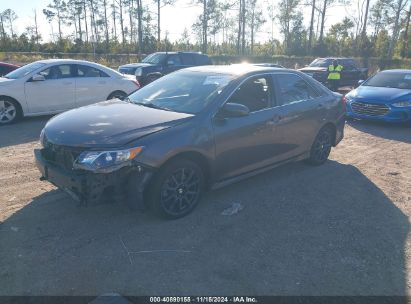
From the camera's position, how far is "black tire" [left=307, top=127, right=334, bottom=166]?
6.26 m

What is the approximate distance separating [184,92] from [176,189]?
141 centimetres

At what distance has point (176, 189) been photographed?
4184 millimetres

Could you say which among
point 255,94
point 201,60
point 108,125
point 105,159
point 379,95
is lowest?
point 379,95

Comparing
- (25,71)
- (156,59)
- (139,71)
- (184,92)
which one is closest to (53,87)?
(25,71)

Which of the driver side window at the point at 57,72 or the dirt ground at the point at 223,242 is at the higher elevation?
the driver side window at the point at 57,72

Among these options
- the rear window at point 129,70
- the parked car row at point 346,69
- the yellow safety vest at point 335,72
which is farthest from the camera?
the parked car row at point 346,69

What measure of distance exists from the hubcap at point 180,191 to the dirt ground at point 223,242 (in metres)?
0.16

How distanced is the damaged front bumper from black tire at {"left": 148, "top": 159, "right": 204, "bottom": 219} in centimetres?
15

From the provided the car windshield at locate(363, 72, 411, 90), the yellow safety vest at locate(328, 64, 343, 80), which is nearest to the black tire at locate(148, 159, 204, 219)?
the car windshield at locate(363, 72, 411, 90)

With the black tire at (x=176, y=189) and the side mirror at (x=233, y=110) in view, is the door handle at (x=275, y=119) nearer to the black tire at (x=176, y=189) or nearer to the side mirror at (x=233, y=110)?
the side mirror at (x=233, y=110)

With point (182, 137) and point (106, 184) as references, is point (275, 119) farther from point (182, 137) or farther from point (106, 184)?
point (106, 184)

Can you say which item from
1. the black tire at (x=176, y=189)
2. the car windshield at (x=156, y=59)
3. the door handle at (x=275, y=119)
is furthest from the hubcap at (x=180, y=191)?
the car windshield at (x=156, y=59)

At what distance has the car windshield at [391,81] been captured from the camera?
10562 millimetres

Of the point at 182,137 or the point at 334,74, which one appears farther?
the point at 334,74
